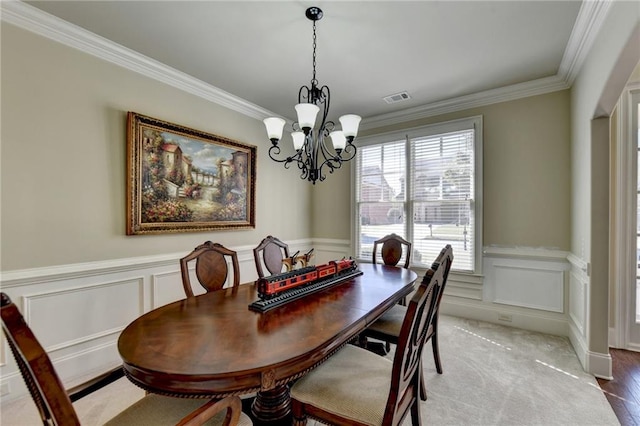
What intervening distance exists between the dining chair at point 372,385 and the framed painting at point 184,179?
2.21 meters

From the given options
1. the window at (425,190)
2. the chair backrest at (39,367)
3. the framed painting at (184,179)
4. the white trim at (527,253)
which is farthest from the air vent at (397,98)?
the chair backrest at (39,367)

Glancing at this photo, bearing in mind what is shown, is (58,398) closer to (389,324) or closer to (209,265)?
(209,265)

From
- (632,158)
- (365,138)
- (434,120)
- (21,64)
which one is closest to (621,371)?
(632,158)

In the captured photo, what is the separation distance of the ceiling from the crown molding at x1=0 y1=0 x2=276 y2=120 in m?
0.06

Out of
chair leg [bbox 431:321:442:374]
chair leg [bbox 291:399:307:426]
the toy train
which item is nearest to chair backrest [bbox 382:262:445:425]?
chair leg [bbox 291:399:307:426]

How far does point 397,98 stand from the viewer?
144 inches

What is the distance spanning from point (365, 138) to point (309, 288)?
119 inches

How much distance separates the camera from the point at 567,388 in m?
2.19

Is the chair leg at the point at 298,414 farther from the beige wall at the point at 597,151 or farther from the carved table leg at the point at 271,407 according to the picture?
the beige wall at the point at 597,151

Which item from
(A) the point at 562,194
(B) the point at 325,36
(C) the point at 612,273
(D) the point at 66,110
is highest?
(B) the point at 325,36

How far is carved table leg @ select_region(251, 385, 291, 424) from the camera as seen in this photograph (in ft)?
5.00

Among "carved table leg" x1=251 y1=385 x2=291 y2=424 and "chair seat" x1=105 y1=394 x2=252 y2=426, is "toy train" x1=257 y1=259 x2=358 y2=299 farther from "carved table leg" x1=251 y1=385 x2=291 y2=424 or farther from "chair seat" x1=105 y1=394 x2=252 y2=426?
"chair seat" x1=105 y1=394 x2=252 y2=426

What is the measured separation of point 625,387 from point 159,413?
3.23 metres

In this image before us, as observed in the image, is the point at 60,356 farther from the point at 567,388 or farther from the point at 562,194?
the point at 562,194
